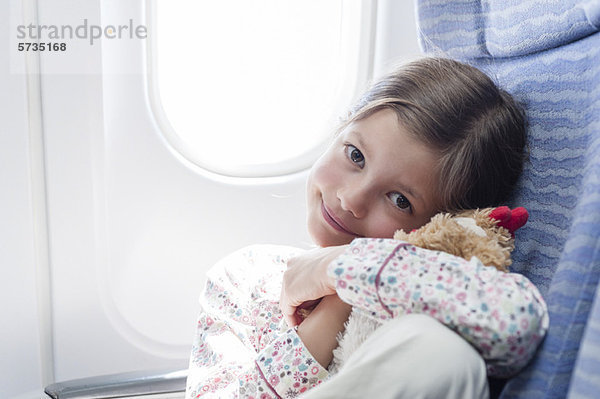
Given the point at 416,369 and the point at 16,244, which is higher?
the point at 416,369

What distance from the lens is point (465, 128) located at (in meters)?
1.03

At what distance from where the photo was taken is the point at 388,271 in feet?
2.22

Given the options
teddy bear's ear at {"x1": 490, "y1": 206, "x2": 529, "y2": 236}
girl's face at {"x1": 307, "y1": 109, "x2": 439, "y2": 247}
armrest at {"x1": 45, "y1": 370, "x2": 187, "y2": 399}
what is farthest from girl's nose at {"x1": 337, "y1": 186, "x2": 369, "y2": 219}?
armrest at {"x1": 45, "y1": 370, "x2": 187, "y2": 399}

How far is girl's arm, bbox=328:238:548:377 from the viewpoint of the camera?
0.61 m

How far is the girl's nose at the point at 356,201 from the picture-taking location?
1.00 m

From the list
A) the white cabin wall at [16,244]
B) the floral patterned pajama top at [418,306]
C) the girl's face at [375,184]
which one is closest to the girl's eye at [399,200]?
the girl's face at [375,184]

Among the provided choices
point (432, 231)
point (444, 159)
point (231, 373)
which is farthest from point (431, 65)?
point (231, 373)

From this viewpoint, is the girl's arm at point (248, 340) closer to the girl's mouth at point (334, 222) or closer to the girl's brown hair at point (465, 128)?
the girl's mouth at point (334, 222)

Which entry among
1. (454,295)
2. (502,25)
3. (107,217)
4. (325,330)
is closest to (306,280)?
(325,330)

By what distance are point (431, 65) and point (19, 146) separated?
99cm

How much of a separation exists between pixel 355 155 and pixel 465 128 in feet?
0.64

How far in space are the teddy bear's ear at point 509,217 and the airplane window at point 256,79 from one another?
2.94 ft

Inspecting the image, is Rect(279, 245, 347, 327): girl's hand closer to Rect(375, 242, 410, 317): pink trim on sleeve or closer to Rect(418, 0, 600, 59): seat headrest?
Rect(375, 242, 410, 317): pink trim on sleeve

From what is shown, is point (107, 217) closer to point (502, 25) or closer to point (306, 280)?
point (306, 280)
